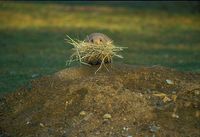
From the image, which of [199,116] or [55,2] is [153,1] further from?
[199,116]

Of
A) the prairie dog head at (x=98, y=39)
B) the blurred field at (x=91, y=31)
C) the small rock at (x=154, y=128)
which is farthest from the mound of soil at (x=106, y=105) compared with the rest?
the blurred field at (x=91, y=31)

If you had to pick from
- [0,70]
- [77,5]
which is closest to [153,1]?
[77,5]

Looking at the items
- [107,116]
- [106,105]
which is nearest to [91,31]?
[106,105]

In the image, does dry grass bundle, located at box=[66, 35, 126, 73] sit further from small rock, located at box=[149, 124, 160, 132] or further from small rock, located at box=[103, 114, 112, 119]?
small rock, located at box=[149, 124, 160, 132]

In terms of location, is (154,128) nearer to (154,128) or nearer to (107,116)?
(154,128)

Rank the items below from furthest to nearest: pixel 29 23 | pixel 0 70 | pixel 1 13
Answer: pixel 1 13 < pixel 29 23 < pixel 0 70

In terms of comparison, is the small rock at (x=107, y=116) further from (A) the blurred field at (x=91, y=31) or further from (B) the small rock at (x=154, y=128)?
(A) the blurred field at (x=91, y=31)
